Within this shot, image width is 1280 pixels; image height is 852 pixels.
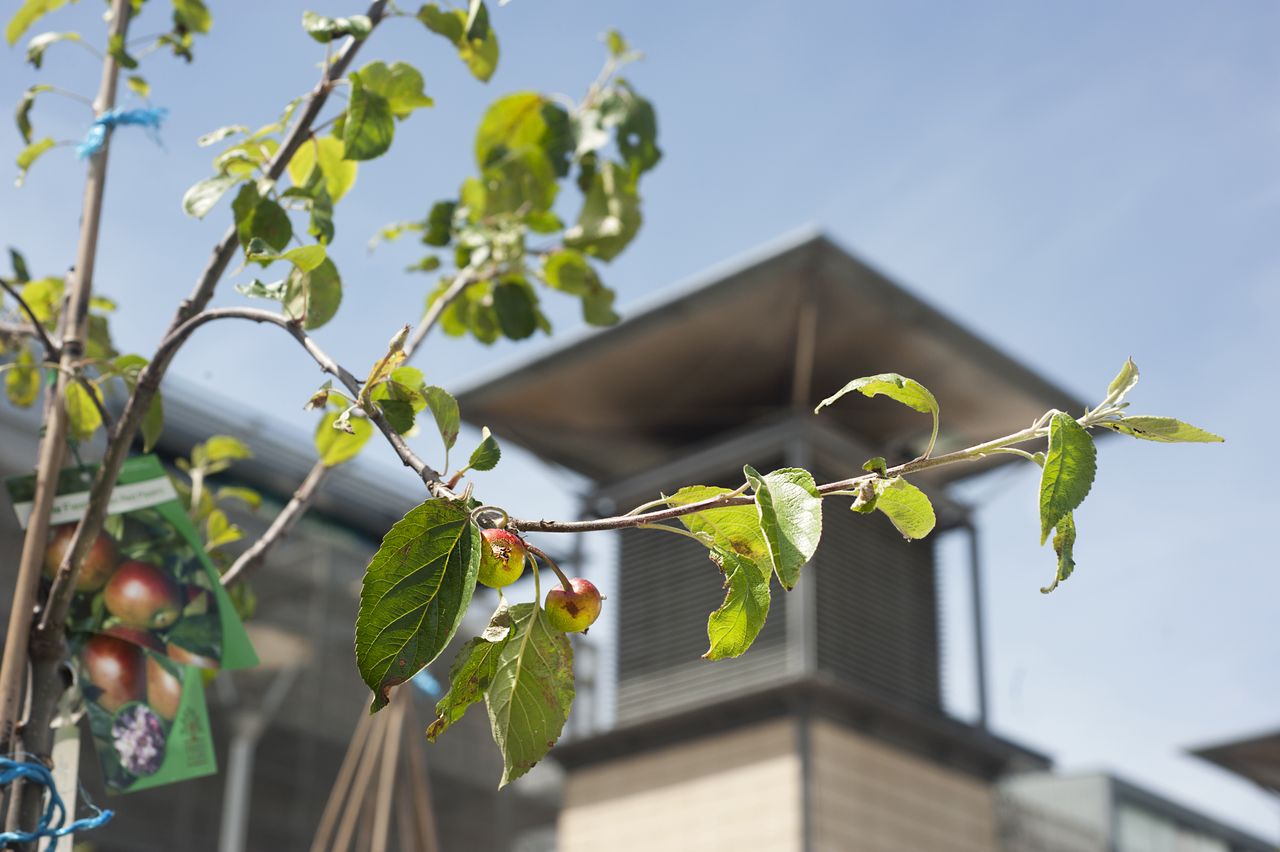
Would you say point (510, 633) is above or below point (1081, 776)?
below

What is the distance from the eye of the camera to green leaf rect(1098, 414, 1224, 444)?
0.83m

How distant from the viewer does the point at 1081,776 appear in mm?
14492

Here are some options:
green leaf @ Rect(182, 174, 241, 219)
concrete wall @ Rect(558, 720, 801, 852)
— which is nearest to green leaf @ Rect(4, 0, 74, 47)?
green leaf @ Rect(182, 174, 241, 219)

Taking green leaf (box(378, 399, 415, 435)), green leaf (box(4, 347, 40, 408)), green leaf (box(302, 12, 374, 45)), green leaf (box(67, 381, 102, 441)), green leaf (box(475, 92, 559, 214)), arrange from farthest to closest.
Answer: green leaf (box(475, 92, 559, 214))
green leaf (box(4, 347, 40, 408))
green leaf (box(67, 381, 102, 441))
green leaf (box(302, 12, 374, 45))
green leaf (box(378, 399, 415, 435))

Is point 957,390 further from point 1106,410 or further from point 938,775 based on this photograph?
point 1106,410

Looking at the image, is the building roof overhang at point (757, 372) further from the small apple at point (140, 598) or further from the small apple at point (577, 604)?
the small apple at point (577, 604)

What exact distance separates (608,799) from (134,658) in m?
7.45

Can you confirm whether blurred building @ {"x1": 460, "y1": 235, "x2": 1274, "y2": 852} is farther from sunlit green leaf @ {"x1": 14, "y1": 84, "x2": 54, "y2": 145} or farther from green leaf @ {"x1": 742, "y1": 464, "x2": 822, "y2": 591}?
green leaf @ {"x1": 742, "y1": 464, "x2": 822, "y2": 591}

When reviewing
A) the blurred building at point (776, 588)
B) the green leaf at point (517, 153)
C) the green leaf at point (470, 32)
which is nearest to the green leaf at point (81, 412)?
the green leaf at point (470, 32)

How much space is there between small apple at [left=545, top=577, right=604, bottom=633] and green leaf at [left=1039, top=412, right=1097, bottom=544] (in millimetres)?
260

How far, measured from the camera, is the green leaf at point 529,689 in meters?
0.89

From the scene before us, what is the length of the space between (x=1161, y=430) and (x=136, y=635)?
910 millimetres

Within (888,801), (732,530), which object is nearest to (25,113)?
(732,530)

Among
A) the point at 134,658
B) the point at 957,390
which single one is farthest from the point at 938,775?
the point at 134,658
